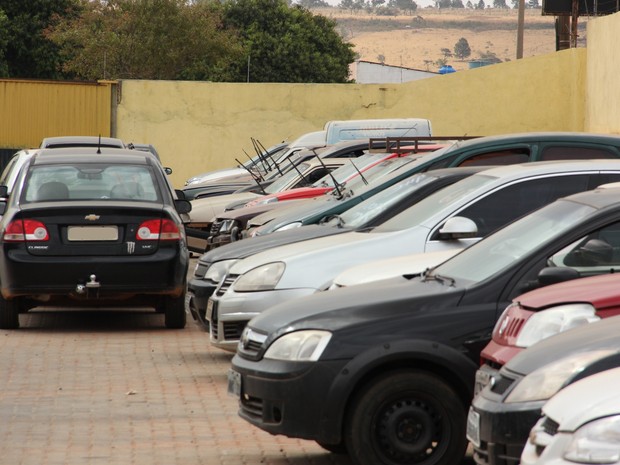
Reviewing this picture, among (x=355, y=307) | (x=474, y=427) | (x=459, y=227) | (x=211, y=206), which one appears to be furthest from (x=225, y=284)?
(x=211, y=206)

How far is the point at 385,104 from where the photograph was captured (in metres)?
34.1

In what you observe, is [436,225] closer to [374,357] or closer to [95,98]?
[374,357]

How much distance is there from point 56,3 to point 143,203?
44765mm

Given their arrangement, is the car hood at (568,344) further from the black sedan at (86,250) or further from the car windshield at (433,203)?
the black sedan at (86,250)

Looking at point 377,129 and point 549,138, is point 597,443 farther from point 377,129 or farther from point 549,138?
point 377,129

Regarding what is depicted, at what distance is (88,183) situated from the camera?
12133mm

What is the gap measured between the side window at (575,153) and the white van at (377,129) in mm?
11833

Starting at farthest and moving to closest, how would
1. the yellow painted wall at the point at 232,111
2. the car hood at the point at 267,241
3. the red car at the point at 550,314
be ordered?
the yellow painted wall at the point at 232,111 → the car hood at the point at 267,241 → the red car at the point at 550,314

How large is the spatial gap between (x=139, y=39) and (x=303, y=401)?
1720 inches

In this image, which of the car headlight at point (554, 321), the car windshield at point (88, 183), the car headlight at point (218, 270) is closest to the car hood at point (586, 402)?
the car headlight at point (554, 321)

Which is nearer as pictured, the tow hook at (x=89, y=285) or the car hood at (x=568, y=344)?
the car hood at (x=568, y=344)

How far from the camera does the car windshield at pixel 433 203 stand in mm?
8992

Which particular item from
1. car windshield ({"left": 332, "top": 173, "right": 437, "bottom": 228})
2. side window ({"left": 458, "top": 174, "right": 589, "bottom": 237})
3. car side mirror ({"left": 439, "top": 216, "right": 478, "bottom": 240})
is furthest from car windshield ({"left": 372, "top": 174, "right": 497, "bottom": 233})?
car side mirror ({"left": 439, "top": 216, "right": 478, "bottom": 240})

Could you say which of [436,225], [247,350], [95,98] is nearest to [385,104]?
[95,98]
